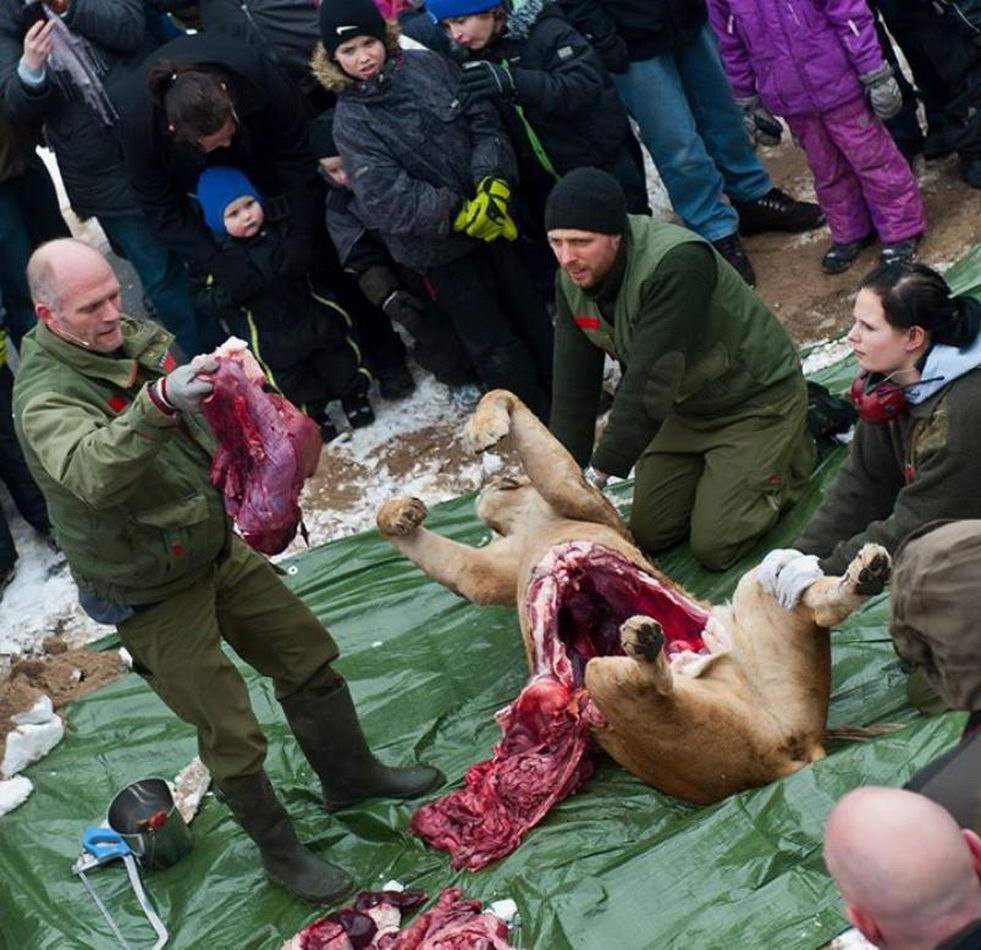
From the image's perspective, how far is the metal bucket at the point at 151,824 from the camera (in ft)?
17.1

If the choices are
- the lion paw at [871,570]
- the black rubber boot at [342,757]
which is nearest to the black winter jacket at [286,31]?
the black rubber boot at [342,757]

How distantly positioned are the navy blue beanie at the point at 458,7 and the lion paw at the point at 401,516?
7.79 ft

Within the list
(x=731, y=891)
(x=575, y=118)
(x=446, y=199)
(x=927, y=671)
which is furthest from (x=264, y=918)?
(x=575, y=118)

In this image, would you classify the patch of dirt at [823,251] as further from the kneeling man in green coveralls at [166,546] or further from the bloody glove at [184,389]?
the bloody glove at [184,389]

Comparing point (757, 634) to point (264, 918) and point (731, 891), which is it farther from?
point (264, 918)

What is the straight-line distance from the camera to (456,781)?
5289 mm

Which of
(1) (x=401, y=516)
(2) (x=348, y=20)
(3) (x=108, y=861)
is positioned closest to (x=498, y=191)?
(2) (x=348, y=20)

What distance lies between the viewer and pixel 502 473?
7.25m

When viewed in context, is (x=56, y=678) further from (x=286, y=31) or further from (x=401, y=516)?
(x=286, y=31)

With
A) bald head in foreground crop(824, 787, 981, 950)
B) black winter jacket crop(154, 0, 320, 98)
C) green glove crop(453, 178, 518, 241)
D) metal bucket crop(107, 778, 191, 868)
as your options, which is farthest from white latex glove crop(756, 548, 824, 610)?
black winter jacket crop(154, 0, 320, 98)

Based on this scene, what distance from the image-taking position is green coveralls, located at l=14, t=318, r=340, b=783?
4.12 metres

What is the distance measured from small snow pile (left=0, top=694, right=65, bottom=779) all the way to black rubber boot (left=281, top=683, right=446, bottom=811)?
1314 mm

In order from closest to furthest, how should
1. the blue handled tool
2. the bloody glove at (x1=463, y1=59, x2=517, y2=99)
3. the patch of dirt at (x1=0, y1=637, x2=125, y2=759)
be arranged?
1. the blue handled tool
2. the patch of dirt at (x1=0, y1=637, x2=125, y2=759)
3. the bloody glove at (x1=463, y1=59, x2=517, y2=99)

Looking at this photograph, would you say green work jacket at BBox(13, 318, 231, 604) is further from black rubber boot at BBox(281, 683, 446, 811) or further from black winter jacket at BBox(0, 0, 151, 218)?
black winter jacket at BBox(0, 0, 151, 218)
